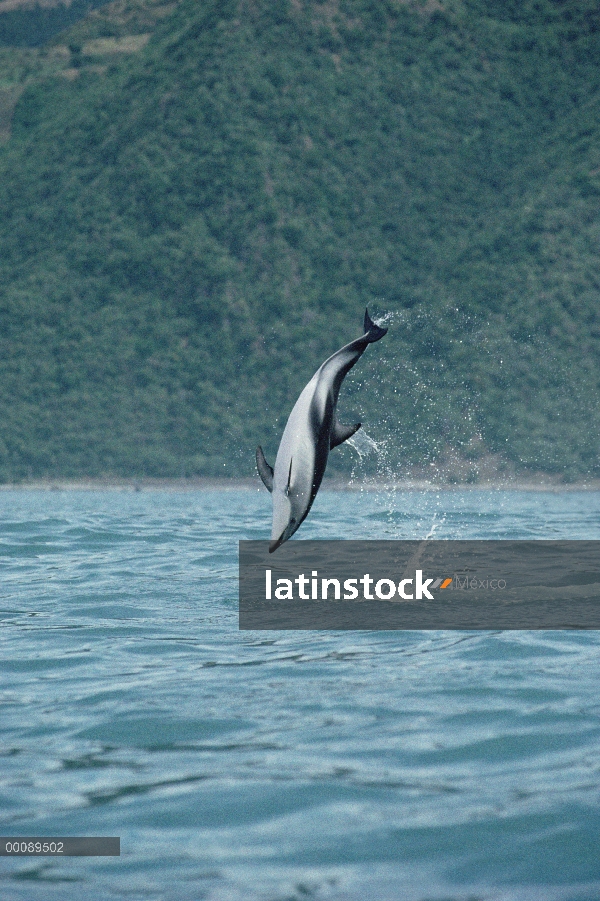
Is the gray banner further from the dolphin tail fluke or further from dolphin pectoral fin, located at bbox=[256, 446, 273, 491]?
the dolphin tail fluke

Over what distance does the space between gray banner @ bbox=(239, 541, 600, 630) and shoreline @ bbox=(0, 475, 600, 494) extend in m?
65.7

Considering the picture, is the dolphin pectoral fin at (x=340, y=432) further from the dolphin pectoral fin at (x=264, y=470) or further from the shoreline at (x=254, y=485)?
the shoreline at (x=254, y=485)

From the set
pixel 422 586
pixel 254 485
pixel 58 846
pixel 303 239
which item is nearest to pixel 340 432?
pixel 58 846

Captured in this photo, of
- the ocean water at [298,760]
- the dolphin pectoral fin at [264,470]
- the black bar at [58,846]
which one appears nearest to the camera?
the ocean water at [298,760]

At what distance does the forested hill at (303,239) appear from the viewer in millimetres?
100938

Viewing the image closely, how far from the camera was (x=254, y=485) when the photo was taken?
303 ft

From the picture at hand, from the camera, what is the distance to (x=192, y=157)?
120188mm

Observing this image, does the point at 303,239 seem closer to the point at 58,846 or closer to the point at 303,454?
the point at 303,454

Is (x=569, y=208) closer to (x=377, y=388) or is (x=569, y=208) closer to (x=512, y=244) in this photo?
(x=512, y=244)

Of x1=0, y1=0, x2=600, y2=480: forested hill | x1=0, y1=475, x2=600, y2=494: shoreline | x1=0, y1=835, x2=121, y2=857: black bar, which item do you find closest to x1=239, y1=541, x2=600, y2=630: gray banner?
x1=0, y1=835, x2=121, y2=857: black bar

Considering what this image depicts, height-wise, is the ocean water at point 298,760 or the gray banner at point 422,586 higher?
the ocean water at point 298,760

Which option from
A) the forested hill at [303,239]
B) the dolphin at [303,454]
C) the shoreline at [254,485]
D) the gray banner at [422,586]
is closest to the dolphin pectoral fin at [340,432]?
the dolphin at [303,454]

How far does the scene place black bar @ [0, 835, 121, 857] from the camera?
5574 millimetres

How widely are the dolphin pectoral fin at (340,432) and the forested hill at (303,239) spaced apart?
8846 centimetres
